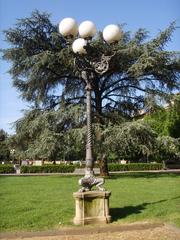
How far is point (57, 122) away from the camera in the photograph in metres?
21.6

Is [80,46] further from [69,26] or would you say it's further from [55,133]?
[55,133]

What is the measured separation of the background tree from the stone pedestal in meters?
13.7

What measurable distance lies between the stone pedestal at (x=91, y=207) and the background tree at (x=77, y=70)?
539 inches

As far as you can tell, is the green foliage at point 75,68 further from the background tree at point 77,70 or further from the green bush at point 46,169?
the green bush at point 46,169

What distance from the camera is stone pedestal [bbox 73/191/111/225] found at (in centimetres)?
754

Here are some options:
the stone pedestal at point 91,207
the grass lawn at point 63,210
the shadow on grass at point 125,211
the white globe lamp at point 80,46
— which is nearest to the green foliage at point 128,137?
the grass lawn at point 63,210

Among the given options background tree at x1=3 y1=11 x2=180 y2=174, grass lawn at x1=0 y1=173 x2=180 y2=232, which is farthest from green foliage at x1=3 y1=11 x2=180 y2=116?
grass lawn at x1=0 y1=173 x2=180 y2=232

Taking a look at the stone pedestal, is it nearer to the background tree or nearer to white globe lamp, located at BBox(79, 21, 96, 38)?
white globe lamp, located at BBox(79, 21, 96, 38)

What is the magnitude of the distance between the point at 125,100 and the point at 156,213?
1566cm

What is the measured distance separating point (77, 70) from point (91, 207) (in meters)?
14.2

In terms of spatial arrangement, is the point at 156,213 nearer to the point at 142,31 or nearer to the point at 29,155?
the point at 29,155

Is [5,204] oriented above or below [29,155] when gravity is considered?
below

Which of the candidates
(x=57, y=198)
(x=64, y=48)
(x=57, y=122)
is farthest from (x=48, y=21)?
(x=57, y=198)

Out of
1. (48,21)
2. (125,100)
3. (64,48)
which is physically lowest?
(125,100)
